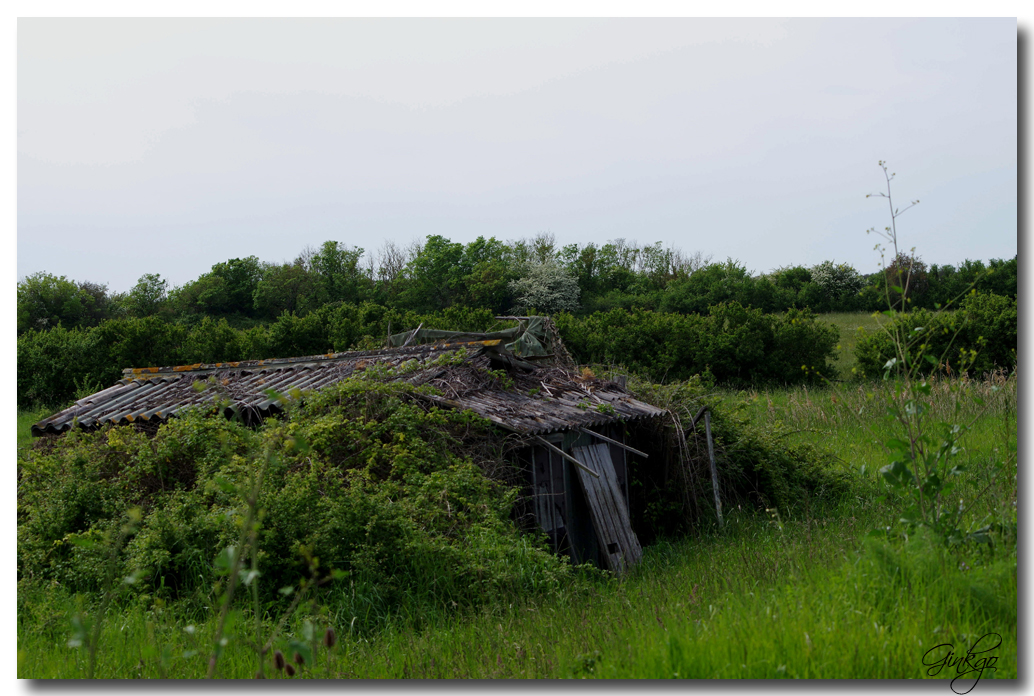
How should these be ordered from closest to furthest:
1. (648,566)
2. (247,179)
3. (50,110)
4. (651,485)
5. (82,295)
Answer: (50,110), (247,179), (648,566), (651,485), (82,295)

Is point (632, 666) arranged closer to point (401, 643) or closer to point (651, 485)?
point (401, 643)

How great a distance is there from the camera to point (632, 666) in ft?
12.1

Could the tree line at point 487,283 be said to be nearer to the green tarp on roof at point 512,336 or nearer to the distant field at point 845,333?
the distant field at point 845,333

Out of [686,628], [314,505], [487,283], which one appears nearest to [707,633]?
[686,628]

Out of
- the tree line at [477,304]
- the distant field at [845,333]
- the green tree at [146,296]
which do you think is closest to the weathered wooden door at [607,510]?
the tree line at [477,304]

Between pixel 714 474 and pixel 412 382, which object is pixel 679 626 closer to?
pixel 412 382

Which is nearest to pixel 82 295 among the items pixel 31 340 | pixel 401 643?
pixel 31 340

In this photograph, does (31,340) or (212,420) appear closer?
(212,420)

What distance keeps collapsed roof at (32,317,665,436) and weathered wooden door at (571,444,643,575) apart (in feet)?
1.44

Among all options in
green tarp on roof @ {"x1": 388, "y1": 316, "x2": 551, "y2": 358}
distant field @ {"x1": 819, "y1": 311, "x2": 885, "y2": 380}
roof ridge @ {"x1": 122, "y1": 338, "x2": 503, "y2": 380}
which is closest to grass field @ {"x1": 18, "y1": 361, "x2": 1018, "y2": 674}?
roof ridge @ {"x1": 122, "y1": 338, "x2": 503, "y2": 380}

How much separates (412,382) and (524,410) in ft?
4.51

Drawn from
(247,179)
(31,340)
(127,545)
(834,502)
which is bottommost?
(834,502)

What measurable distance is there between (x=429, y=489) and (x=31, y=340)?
9.75m

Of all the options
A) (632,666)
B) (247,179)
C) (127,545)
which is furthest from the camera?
(247,179)
